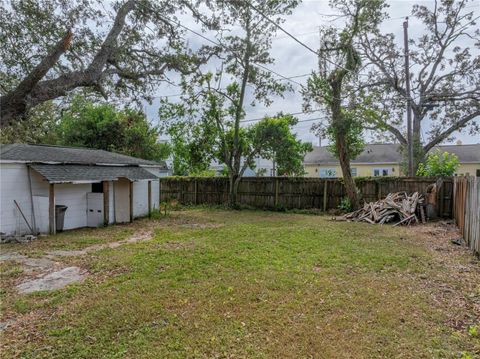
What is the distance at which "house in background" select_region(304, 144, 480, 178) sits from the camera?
2533 centimetres

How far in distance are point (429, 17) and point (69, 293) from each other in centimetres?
2109

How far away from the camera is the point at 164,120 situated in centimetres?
1505

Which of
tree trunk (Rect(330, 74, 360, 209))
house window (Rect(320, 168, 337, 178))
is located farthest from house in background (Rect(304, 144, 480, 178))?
tree trunk (Rect(330, 74, 360, 209))

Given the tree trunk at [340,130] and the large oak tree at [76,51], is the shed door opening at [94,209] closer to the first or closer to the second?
the large oak tree at [76,51]

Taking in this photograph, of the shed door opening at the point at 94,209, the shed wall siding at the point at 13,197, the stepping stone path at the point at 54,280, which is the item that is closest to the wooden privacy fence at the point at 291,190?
the shed door opening at the point at 94,209

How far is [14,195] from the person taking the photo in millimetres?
8516

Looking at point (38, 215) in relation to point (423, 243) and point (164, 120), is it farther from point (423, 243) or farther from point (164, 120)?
point (423, 243)

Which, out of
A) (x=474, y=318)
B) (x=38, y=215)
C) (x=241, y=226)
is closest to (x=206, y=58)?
(x=241, y=226)

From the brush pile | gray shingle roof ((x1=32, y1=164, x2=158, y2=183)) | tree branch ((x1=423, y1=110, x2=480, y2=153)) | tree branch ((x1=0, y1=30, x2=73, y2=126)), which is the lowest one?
the brush pile

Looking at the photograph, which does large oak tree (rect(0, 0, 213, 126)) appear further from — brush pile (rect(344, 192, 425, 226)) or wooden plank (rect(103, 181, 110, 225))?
brush pile (rect(344, 192, 425, 226))

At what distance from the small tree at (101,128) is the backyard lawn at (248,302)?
12.5 metres

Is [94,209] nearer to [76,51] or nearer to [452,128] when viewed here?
[76,51]

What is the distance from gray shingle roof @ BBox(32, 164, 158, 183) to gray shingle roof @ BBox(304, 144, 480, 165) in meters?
19.0

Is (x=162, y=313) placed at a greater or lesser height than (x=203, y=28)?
lesser
